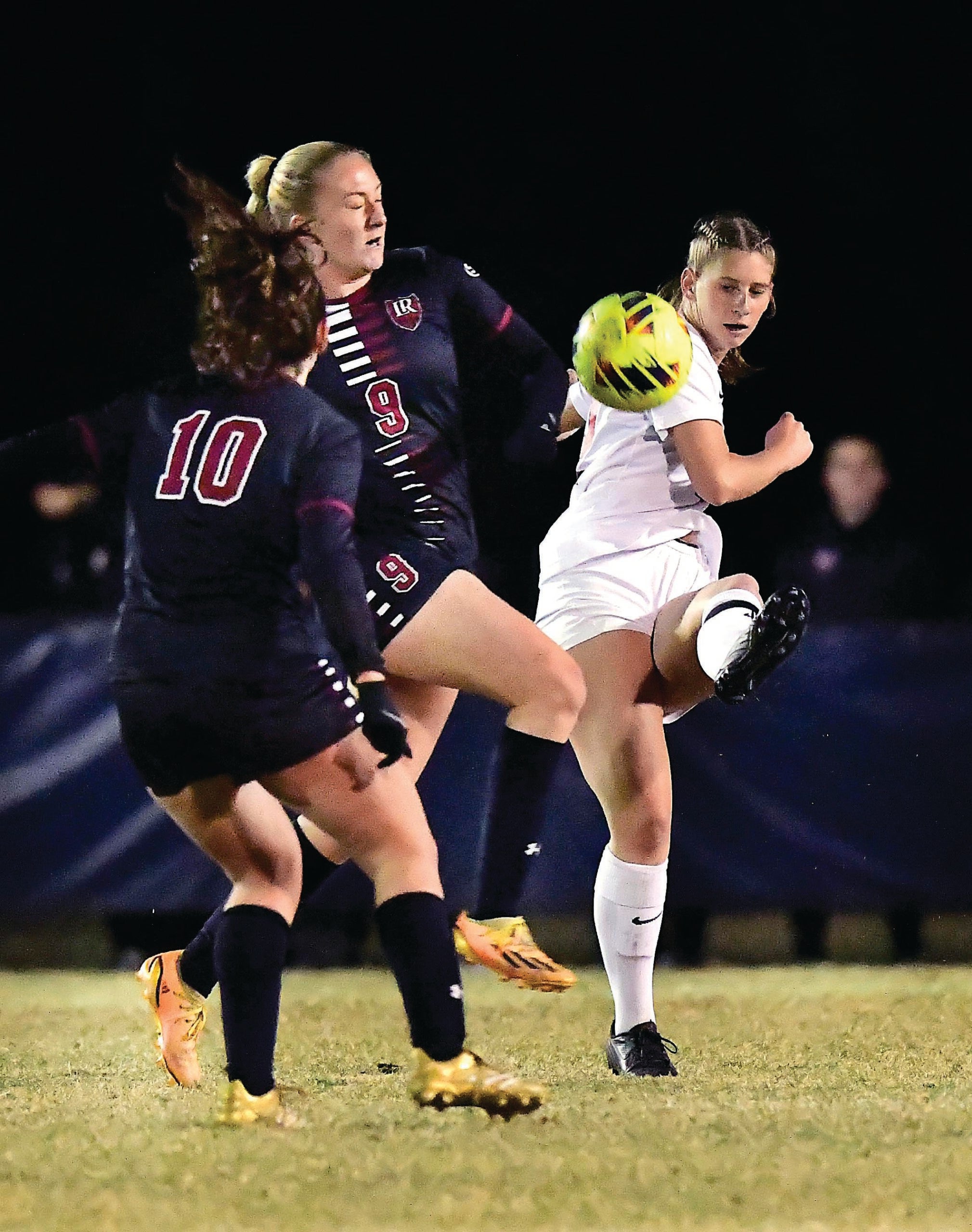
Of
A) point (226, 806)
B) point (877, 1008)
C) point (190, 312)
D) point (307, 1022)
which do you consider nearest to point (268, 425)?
point (226, 806)

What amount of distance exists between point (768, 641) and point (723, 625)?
215 millimetres

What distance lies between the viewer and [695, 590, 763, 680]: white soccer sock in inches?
161

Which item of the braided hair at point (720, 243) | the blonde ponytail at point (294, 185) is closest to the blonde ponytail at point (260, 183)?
the blonde ponytail at point (294, 185)

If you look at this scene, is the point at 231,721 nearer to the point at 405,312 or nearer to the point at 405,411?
the point at 405,411

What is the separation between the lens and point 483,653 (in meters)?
4.09

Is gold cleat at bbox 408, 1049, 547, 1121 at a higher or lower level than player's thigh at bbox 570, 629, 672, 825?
lower

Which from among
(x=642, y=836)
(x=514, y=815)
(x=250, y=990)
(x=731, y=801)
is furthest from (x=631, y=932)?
(x=731, y=801)

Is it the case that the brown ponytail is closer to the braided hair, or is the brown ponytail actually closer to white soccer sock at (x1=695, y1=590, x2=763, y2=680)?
white soccer sock at (x1=695, y1=590, x2=763, y2=680)

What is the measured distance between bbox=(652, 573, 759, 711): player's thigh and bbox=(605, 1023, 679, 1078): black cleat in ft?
2.64

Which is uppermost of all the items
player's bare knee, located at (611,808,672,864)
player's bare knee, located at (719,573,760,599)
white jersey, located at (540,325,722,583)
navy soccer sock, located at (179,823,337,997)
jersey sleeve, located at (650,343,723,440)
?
jersey sleeve, located at (650,343,723,440)

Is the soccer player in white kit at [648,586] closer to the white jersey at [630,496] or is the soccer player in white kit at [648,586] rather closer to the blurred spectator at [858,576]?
the white jersey at [630,496]

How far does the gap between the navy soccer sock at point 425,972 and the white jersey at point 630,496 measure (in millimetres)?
1486

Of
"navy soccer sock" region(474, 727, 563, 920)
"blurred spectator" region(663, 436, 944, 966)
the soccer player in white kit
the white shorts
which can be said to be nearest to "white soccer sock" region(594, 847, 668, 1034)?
the soccer player in white kit

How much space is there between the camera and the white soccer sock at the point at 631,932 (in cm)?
449
